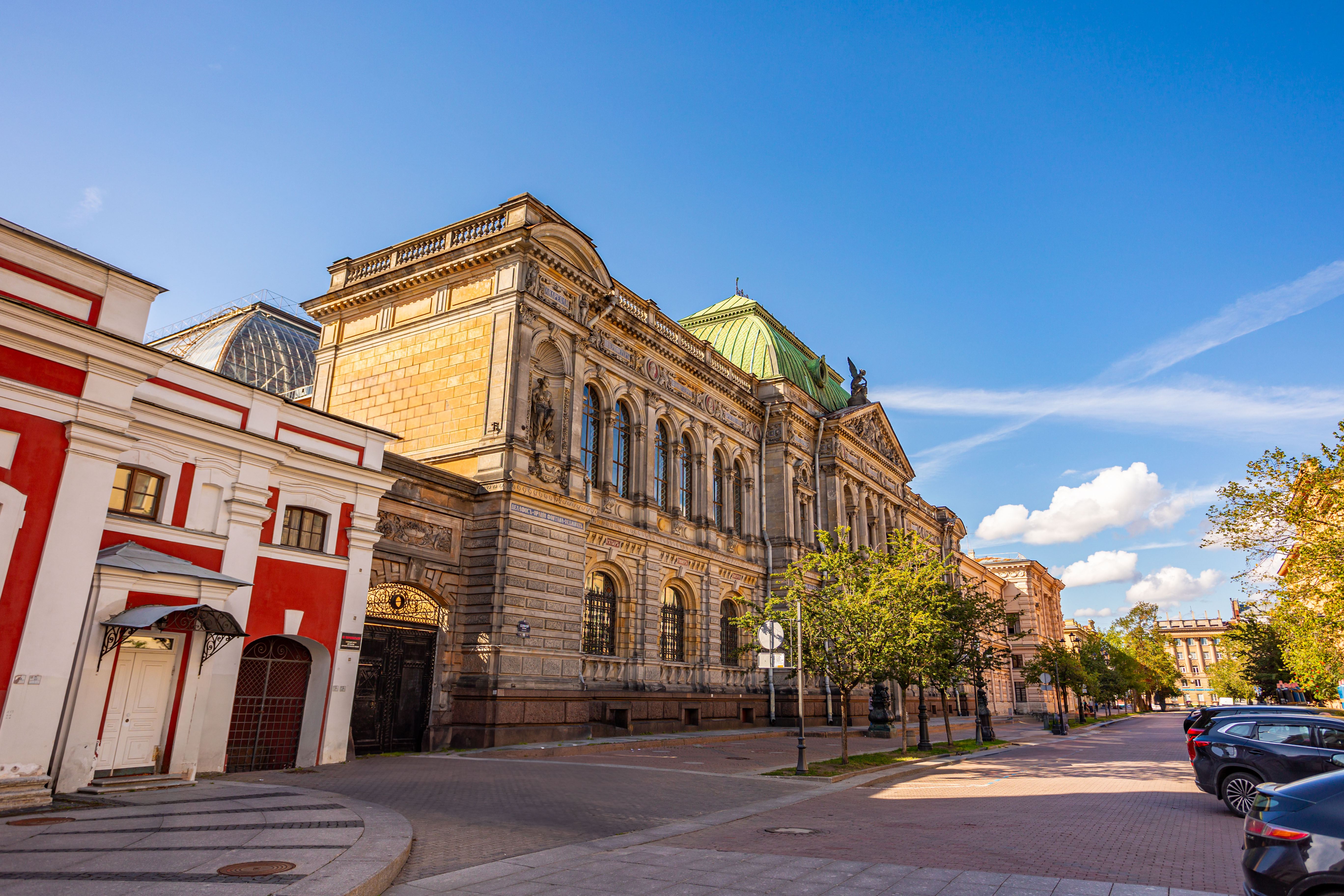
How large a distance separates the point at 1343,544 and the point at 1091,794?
38.9 feet

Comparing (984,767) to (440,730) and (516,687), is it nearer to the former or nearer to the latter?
(516,687)

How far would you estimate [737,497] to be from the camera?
39.6 metres

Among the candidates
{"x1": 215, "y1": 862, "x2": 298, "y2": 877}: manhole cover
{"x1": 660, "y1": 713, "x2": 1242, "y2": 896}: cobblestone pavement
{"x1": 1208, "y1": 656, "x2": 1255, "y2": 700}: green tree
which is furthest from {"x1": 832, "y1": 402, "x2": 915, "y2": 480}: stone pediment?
{"x1": 215, "y1": 862, "x2": 298, "y2": 877}: manhole cover

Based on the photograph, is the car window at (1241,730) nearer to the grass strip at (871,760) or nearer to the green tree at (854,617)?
the grass strip at (871,760)

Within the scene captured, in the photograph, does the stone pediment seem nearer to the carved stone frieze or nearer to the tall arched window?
the tall arched window

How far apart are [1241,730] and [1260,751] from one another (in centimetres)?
52

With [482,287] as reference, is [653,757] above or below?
below

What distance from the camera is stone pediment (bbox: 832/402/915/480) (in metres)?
46.6

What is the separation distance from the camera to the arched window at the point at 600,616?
28297 mm

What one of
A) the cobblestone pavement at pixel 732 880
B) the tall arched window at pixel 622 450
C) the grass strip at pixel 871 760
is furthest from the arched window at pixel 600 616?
the cobblestone pavement at pixel 732 880

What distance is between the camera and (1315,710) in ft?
52.8

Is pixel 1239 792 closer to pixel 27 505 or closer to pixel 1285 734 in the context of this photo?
pixel 1285 734

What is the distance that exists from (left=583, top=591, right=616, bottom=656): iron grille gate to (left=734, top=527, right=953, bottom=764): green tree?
18.6ft

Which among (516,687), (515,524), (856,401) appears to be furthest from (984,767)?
(856,401)
